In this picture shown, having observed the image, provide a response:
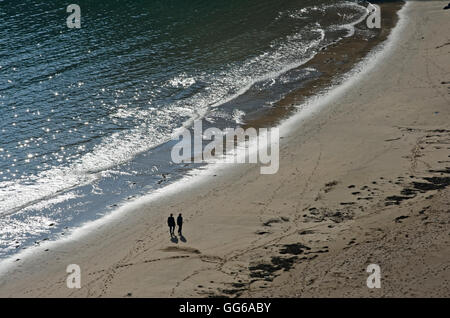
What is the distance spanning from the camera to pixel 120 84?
136ft

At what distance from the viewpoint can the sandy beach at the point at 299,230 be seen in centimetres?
2025

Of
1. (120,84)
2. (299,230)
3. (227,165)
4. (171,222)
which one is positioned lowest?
(299,230)

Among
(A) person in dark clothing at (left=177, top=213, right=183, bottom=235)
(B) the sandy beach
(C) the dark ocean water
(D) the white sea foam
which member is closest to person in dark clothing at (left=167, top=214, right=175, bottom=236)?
(A) person in dark clothing at (left=177, top=213, right=183, bottom=235)

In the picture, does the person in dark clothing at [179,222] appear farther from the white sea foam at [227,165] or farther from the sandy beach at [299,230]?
the white sea foam at [227,165]

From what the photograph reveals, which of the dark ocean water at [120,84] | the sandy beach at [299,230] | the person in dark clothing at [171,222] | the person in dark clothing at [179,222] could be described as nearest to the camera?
the sandy beach at [299,230]

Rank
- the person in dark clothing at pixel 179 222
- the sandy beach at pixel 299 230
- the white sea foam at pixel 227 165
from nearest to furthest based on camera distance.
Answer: the sandy beach at pixel 299 230, the person in dark clothing at pixel 179 222, the white sea foam at pixel 227 165

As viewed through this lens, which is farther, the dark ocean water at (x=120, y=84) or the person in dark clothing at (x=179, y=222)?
the dark ocean water at (x=120, y=84)

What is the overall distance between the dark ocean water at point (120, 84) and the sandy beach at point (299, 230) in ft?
8.48

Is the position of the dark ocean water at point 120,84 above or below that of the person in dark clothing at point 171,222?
above

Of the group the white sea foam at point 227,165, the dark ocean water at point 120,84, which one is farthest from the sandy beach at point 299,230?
the dark ocean water at point 120,84

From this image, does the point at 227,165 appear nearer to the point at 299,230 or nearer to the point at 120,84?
the point at 299,230

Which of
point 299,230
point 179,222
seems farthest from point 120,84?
point 299,230

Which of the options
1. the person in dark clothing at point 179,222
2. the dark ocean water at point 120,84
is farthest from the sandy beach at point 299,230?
the dark ocean water at point 120,84

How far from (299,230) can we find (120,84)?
21641 millimetres
